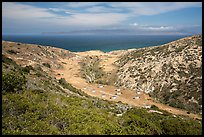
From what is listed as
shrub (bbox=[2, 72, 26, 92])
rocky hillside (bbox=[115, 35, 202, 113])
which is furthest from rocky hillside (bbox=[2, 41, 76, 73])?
shrub (bbox=[2, 72, 26, 92])

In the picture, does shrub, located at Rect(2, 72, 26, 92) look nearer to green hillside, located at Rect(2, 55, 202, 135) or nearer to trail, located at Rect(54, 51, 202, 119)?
green hillside, located at Rect(2, 55, 202, 135)

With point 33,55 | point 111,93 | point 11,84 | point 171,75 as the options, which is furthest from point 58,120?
point 33,55

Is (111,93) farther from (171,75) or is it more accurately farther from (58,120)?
(58,120)

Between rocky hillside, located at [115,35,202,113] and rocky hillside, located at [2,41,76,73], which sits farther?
rocky hillside, located at [2,41,76,73]

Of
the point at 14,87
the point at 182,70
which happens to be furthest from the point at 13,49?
the point at 14,87

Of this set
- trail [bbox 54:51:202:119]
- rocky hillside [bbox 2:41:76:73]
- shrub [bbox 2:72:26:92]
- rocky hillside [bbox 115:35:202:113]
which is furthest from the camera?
rocky hillside [bbox 2:41:76:73]

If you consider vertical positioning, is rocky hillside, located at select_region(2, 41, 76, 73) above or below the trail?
above

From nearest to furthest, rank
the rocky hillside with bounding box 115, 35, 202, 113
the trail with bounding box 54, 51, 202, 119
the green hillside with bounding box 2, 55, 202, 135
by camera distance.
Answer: the green hillside with bounding box 2, 55, 202, 135 → the trail with bounding box 54, 51, 202, 119 → the rocky hillside with bounding box 115, 35, 202, 113

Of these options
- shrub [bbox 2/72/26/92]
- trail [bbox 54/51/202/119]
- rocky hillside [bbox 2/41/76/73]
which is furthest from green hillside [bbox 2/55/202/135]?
rocky hillside [bbox 2/41/76/73]

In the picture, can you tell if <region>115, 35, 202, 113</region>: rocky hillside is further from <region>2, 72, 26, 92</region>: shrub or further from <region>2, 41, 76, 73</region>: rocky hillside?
<region>2, 72, 26, 92</region>: shrub
